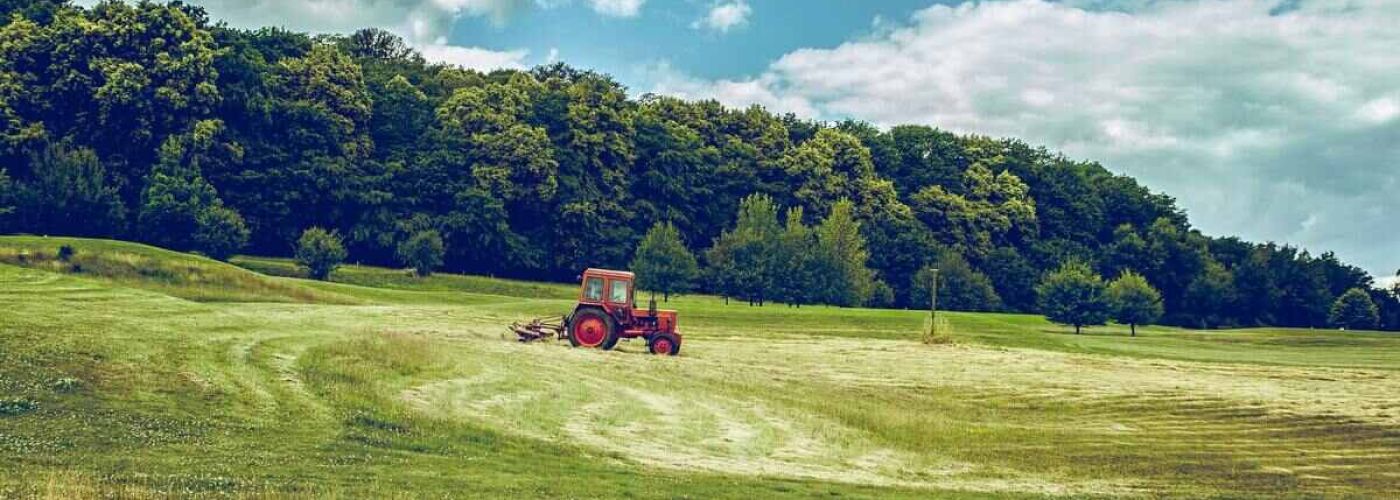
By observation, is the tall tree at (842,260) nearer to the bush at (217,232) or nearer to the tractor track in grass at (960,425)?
the bush at (217,232)

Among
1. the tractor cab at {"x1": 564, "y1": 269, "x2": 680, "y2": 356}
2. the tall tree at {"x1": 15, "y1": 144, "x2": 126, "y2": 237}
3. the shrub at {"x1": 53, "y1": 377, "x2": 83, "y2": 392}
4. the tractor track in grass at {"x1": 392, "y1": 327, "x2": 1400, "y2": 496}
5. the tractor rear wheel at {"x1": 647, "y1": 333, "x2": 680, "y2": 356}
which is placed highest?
the tall tree at {"x1": 15, "y1": 144, "x2": 126, "y2": 237}

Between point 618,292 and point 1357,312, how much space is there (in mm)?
93967

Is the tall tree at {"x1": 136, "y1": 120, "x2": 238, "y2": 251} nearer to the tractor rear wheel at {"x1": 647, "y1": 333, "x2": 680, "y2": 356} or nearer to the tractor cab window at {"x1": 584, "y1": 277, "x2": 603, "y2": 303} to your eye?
the tractor cab window at {"x1": 584, "y1": 277, "x2": 603, "y2": 303}

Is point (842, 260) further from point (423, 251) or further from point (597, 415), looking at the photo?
point (597, 415)

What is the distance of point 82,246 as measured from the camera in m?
54.2

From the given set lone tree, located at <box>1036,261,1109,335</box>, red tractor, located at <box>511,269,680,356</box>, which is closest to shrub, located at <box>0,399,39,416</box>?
red tractor, located at <box>511,269,680,356</box>

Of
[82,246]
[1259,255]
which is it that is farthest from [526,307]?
[1259,255]

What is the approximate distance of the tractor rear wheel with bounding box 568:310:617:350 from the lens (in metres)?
40.0

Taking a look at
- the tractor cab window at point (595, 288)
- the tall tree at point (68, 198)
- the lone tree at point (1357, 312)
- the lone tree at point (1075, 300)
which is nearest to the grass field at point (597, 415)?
the tractor cab window at point (595, 288)

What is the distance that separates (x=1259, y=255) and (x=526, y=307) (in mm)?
94704

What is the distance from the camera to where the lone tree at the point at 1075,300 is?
8044 cm

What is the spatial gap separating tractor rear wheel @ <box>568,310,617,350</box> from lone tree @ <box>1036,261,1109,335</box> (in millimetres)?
47951

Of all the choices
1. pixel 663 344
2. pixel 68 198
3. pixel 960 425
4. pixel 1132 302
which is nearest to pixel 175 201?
pixel 68 198

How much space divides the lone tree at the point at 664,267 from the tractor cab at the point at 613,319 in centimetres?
3772
